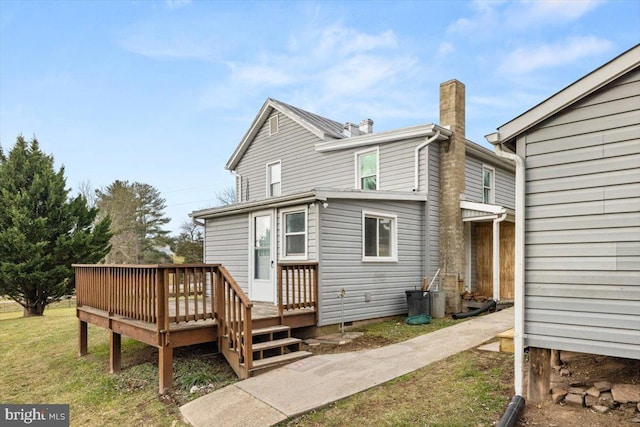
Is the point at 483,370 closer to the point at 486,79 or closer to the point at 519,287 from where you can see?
the point at 519,287

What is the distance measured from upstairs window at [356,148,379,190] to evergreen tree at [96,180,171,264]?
26040 mm

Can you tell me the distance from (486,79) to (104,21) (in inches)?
536

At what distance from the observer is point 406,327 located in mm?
8359

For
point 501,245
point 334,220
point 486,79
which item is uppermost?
point 486,79

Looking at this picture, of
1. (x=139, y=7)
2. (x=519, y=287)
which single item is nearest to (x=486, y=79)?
(x=139, y=7)

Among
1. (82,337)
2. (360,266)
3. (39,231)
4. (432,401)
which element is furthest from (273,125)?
(432,401)

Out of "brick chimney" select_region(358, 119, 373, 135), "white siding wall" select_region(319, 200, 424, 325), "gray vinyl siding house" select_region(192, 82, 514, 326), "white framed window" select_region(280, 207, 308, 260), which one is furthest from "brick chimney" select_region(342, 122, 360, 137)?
"white framed window" select_region(280, 207, 308, 260)

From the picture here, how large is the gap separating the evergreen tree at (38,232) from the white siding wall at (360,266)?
1154 cm

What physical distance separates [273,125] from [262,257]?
635 centimetres

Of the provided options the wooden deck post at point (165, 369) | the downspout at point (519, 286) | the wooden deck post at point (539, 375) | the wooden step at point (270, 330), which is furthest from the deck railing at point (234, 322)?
the wooden deck post at point (539, 375)

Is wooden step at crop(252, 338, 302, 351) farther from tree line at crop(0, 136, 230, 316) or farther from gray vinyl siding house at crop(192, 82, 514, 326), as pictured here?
tree line at crop(0, 136, 230, 316)

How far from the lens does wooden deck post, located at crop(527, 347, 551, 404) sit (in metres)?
4.03

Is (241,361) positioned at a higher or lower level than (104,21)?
lower

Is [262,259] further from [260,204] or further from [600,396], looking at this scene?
[600,396]
